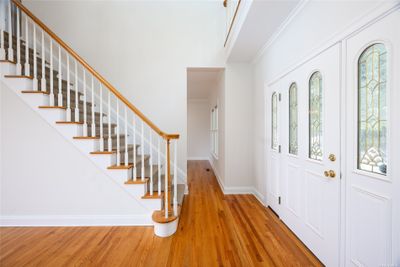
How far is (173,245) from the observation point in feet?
5.97

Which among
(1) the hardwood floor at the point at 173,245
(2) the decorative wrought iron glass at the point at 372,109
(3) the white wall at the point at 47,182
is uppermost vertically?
(2) the decorative wrought iron glass at the point at 372,109

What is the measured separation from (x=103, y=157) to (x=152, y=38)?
2.51 metres

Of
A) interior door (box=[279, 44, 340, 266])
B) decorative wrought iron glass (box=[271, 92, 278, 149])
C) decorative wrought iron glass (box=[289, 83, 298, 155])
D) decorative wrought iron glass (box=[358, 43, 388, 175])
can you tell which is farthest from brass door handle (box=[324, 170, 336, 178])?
decorative wrought iron glass (box=[271, 92, 278, 149])

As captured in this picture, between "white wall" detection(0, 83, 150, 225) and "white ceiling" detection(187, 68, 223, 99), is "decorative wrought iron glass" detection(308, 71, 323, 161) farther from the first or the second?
"white wall" detection(0, 83, 150, 225)

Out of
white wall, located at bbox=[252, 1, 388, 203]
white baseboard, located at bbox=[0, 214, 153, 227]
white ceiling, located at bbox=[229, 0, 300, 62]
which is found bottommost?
white baseboard, located at bbox=[0, 214, 153, 227]

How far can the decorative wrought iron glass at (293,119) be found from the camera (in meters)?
2.11

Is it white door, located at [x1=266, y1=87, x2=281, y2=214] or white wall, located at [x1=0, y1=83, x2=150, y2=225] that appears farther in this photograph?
Result: white door, located at [x1=266, y1=87, x2=281, y2=214]

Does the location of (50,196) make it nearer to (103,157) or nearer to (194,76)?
(103,157)

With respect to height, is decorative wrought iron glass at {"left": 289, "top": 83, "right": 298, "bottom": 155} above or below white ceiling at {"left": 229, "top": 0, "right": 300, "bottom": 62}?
below

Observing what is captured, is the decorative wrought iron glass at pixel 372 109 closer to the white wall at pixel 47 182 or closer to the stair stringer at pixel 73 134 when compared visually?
the stair stringer at pixel 73 134

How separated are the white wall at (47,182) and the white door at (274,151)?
1.88m

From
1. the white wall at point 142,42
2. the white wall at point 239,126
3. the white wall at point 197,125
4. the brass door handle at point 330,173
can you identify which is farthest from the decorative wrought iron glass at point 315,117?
the white wall at point 197,125

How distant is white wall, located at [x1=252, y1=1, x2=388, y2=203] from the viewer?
1328 millimetres

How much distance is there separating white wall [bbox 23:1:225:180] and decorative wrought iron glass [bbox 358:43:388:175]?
2567 mm
